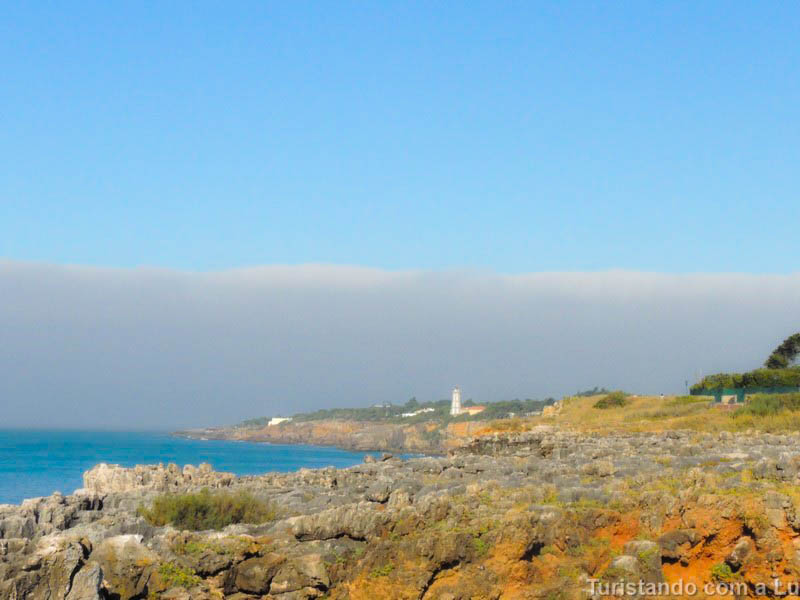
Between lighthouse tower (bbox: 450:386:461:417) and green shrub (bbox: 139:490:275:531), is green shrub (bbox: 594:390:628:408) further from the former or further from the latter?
lighthouse tower (bbox: 450:386:461:417)

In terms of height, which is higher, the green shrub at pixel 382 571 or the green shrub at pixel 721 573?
the green shrub at pixel 382 571

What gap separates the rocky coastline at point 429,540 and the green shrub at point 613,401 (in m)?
41.3

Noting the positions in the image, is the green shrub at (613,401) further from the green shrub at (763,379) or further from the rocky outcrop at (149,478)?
the rocky outcrop at (149,478)

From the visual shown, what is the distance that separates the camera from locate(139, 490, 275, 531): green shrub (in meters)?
12.2

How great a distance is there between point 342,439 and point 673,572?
17799 centimetres

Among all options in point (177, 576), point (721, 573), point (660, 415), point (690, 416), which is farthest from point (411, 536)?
point (660, 415)

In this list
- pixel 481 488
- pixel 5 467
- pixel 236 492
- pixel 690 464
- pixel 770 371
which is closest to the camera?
pixel 236 492

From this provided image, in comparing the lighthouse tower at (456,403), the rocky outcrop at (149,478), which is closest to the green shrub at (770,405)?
the rocky outcrop at (149,478)

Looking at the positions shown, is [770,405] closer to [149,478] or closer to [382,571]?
[149,478]

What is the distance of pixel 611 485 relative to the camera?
51.7 ft

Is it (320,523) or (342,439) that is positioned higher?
(320,523)

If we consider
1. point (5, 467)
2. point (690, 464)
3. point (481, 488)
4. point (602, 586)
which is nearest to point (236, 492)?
point (481, 488)

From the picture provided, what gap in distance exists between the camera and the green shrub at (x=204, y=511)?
12227 mm

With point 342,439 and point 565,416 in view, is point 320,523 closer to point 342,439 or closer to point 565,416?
point 565,416
